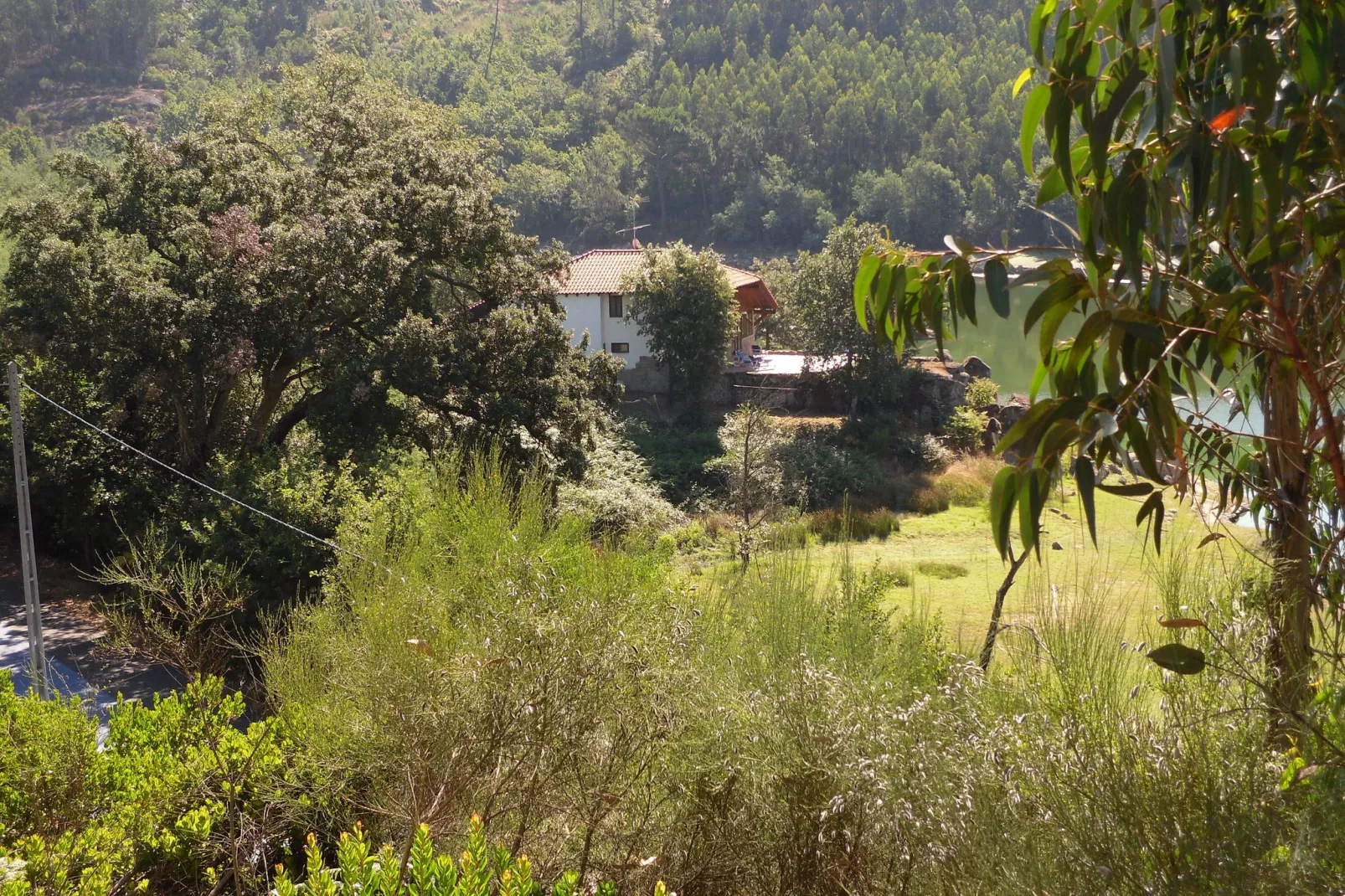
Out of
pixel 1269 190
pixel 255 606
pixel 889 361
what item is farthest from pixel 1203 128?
pixel 889 361

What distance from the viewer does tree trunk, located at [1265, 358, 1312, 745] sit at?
267 cm

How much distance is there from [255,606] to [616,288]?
68.0 feet

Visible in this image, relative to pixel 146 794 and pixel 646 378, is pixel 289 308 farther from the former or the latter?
pixel 646 378

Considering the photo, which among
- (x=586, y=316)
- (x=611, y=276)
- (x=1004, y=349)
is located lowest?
(x=1004, y=349)

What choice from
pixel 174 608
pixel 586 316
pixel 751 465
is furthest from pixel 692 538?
pixel 174 608

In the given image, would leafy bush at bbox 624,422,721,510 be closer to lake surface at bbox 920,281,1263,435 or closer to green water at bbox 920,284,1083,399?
lake surface at bbox 920,281,1263,435

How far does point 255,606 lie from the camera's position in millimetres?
13742

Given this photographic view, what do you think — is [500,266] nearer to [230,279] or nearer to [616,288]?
[230,279]

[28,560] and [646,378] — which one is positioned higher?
[646,378]

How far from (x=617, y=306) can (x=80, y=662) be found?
21287 mm

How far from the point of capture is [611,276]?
113ft

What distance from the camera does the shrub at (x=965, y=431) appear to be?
29.9m

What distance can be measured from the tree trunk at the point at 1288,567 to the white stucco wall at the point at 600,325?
30532mm

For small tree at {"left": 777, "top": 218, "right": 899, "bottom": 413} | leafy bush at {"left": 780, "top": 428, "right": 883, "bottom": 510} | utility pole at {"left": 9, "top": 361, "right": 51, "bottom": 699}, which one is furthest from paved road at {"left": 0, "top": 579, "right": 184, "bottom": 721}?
small tree at {"left": 777, "top": 218, "right": 899, "bottom": 413}
